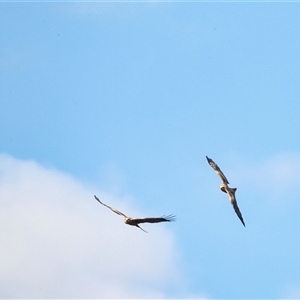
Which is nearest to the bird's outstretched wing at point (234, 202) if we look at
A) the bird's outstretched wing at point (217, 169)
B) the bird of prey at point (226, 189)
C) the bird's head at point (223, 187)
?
the bird of prey at point (226, 189)

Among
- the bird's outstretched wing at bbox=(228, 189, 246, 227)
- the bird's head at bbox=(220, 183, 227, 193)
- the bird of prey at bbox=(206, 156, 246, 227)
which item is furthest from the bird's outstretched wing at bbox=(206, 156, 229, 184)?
the bird's outstretched wing at bbox=(228, 189, 246, 227)

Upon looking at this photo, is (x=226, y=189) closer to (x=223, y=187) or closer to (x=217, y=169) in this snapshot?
(x=223, y=187)

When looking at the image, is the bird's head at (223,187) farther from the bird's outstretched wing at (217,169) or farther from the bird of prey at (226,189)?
the bird's outstretched wing at (217,169)

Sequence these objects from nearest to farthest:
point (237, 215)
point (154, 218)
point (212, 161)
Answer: point (154, 218) < point (237, 215) < point (212, 161)

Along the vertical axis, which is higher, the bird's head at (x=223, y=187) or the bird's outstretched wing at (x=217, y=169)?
the bird's outstretched wing at (x=217, y=169)

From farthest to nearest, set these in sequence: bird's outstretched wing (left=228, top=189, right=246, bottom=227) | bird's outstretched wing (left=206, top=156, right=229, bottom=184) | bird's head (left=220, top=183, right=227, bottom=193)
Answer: bird's outstretched wing (left=206, top=156, right=229, bottom=184) < bird's head (left=220, top=183, right=227, bottom=193) < bird's outstretched wing (left=228, top=189, right=246, bottom=227)

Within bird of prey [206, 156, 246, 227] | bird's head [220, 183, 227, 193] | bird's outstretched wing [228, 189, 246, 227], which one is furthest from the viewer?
bird's head [220, 183, 227, 193]

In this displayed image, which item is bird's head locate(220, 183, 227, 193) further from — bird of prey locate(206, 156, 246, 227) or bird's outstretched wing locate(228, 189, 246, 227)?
bird's outstretched wing locate(228, 189, 246, 227)

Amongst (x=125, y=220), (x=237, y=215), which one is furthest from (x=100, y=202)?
(x=237, y=215)

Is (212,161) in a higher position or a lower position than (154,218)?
higher

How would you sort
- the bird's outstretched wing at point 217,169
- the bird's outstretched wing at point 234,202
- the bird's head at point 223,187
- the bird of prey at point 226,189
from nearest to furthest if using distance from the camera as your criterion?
the bird's outstretched wing at point 234,202 → the bird of prey at point 226,189 → the bird's head at point 223,187 → the bird's outstretched wing at point 217,169

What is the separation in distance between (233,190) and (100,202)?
7.25 m

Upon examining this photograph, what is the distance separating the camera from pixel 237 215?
5762 cm

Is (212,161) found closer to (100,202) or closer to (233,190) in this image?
(233,190)
